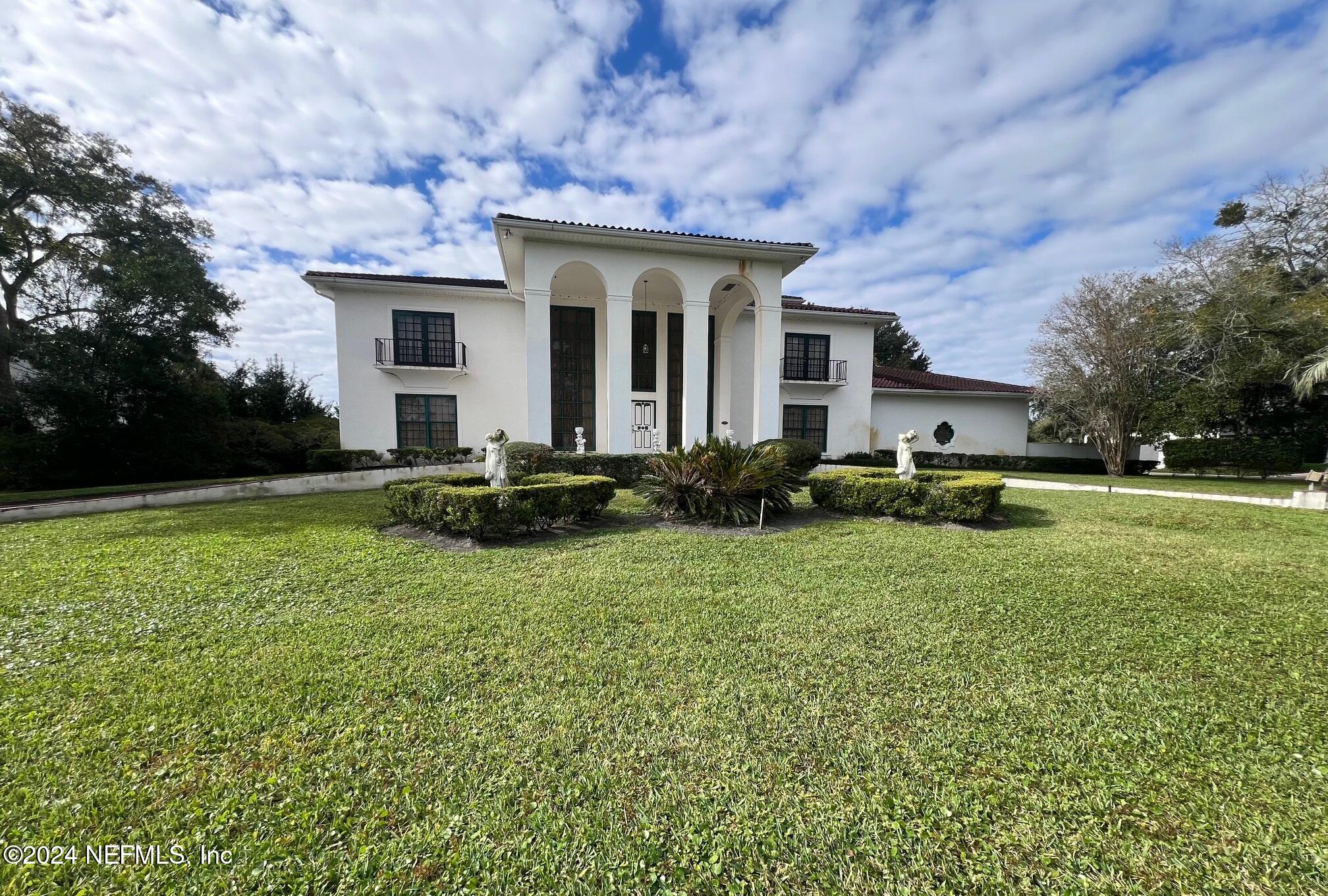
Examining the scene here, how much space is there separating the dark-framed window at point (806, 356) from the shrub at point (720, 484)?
11.0 meters

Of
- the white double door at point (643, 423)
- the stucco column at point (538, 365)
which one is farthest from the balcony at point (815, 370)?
the stucco column at point (538, 365)

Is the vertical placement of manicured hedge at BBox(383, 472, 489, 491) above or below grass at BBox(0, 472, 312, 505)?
above

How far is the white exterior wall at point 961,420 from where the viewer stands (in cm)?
1895

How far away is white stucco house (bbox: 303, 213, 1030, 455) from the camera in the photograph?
477 inches

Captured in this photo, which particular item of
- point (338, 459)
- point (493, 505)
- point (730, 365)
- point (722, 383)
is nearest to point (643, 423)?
point (722, 383)

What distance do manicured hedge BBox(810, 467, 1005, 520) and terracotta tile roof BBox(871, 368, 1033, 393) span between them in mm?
12167

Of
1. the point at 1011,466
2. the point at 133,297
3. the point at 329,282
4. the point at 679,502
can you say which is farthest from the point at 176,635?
the point at 1011,466

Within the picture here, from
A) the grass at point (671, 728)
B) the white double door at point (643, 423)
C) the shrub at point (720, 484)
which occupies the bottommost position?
the grass at point (671, 728)

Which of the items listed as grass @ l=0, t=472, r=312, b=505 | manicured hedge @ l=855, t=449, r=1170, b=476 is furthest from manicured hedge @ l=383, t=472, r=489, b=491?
manicured hedge @ l=855, t=449, r=1170, b=476

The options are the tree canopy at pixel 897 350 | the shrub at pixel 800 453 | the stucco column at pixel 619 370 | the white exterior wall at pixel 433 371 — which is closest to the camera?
the stucco column at pixel 619 370

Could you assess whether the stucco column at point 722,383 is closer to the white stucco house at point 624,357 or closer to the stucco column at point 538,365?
the white stucco house at point 624,357

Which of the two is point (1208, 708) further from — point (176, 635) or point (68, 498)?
point (68, 498)

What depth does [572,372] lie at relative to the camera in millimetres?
Answer: 15453

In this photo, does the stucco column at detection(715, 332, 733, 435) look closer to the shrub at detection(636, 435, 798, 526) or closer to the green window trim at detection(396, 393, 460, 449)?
the shrub at detection(636, 435, 798, 526)
